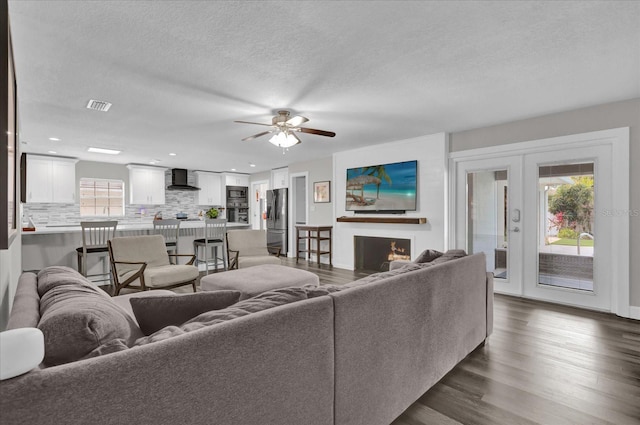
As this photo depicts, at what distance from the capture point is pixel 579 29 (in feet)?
6.97

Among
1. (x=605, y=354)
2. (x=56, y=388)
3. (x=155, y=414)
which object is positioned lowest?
(x=605, y=354)

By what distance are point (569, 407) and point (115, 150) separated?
280 inches

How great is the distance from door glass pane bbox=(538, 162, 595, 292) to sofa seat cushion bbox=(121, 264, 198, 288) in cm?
428

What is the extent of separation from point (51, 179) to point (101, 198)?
3.73 feet

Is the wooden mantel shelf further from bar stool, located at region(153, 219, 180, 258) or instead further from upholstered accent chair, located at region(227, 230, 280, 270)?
bar stool, located at region(153, 219, 180, 258)

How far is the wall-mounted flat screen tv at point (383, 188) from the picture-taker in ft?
17.2

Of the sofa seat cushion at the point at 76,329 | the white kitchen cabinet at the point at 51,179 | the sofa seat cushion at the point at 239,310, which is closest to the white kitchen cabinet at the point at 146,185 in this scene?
the white kitchen cabinet at the point at 51,179

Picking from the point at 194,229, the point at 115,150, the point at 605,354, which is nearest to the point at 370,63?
the point at 605,354

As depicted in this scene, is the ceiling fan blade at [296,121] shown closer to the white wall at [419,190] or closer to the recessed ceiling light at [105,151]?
the white wall at [419,190]

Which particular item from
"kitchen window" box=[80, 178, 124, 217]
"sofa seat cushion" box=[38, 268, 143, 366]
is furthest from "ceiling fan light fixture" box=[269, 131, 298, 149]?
"kitchen window" box=[80, 178, 124, 217]

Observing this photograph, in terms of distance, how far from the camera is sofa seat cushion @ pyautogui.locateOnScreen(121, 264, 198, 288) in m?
3.43

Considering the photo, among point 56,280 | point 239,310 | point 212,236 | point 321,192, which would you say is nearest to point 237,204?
point 321,192

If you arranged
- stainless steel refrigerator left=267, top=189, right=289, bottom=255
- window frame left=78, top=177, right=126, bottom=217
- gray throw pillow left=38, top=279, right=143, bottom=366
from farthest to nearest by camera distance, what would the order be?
stainless steel refrigerator left=267, top=189, right=289, bottom=255, window frame left=78, top=177, right=126, bottom=217, gray throw pillow left=38, top=279, right=143, bottom=366

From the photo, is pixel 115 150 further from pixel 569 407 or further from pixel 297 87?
pixel 569 407
